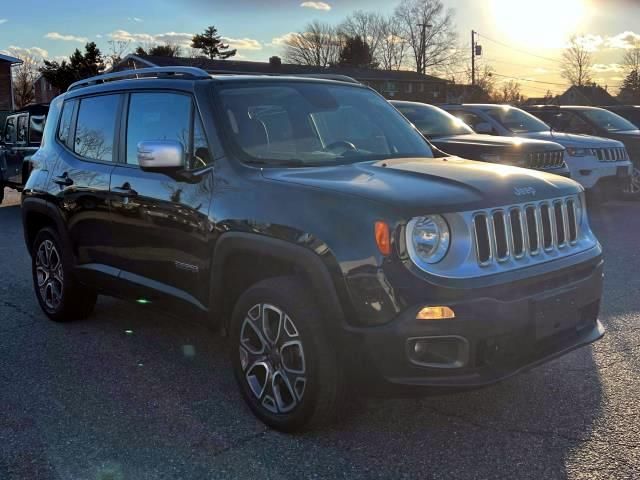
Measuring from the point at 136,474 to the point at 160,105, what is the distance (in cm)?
229

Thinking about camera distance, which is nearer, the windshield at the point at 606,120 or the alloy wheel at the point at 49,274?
the alloy wheel at the point at 49,274

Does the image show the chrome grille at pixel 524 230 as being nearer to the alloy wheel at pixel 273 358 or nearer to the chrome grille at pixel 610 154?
the alloy wheel at pixel 273 358

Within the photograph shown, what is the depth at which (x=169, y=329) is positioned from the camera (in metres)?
5.23

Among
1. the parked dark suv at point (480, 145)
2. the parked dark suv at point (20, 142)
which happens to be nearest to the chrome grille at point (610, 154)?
the parked dark suv at point (480, 145)

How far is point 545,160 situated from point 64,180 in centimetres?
642

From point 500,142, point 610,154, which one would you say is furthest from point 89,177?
point 610,154

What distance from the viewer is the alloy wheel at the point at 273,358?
10.8 ft

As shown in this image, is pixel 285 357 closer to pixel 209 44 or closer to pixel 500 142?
pixel 500 142

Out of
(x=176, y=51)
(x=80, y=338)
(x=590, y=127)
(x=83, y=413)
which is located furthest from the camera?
(x=176, y=51)

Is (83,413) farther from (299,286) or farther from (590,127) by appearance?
(590,127)

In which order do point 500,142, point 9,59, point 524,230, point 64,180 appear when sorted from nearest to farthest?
1. point 524,230
2. point 64,180
3. point 500,142
4. point 9,59

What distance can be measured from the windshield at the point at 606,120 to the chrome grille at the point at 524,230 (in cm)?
980

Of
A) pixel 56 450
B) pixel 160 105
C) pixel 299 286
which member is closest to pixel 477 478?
pixel 299 286

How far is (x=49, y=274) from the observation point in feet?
18.0
